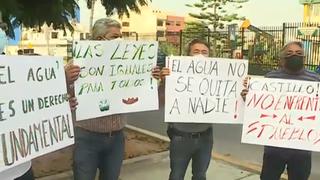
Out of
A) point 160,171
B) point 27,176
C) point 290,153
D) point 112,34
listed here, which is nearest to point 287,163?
point 290,153

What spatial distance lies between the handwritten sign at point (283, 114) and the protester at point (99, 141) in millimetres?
1112

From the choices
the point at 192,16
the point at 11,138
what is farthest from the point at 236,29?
the point at 11,138

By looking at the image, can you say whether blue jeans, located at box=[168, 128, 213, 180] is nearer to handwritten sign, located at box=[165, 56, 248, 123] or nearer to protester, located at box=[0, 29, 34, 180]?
handwritten sign, located at box=[165, 56, 248, 123]

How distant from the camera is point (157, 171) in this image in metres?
6.37

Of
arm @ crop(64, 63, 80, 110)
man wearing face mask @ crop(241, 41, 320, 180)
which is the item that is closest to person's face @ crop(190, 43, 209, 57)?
man wearing face mask @ crop(241, 41, 320, 180)

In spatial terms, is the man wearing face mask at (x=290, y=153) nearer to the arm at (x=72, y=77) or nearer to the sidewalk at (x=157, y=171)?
the arm at (x=72, y=77)

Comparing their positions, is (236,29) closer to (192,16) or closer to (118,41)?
(192,16)

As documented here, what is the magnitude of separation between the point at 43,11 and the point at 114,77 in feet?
9.06

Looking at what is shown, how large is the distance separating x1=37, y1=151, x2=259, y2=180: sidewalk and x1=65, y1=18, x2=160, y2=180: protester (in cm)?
222

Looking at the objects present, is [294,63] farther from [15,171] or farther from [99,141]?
[15,171]

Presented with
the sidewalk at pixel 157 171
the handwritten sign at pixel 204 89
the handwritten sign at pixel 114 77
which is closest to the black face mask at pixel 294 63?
the handwritten sign at pixel 204 89

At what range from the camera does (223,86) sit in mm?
4191

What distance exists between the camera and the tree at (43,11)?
552 cm

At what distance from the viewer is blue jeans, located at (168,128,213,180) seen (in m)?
3.99
